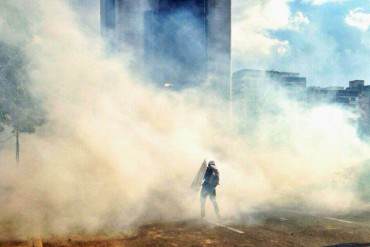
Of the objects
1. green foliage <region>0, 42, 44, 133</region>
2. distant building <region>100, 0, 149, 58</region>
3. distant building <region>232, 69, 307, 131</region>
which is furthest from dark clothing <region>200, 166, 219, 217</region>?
distant building <region>232, 69, 307, 131</region>

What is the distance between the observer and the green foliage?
13.0 metres

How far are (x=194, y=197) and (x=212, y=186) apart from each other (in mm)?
1038

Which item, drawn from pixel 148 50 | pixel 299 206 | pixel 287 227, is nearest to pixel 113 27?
pixel 148 50

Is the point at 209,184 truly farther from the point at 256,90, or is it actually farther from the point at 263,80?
the point at 263,80

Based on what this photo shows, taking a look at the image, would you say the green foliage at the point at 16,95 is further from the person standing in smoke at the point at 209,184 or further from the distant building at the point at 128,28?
the person standing in smoke at the point at 209,184

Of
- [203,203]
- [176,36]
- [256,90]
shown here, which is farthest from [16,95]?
[256,90]

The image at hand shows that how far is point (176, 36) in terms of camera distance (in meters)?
21.1

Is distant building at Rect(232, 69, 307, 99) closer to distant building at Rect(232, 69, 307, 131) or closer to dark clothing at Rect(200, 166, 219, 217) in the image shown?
distant building at Rect(232, 69, 307, 131)

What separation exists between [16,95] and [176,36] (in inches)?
404

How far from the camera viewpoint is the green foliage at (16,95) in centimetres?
1298

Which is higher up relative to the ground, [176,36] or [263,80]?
[263,80]

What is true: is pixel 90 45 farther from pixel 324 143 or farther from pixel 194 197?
pixel 324 143

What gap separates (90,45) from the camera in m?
14.2

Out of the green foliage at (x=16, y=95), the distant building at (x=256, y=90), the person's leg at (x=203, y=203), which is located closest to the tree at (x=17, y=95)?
the green foliage at (x=16, y=95)
